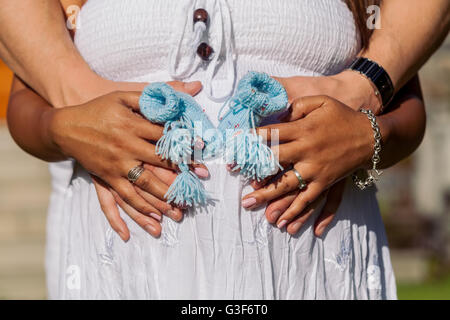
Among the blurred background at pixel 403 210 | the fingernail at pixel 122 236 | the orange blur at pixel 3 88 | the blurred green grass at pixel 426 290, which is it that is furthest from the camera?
the blurred green grass at pixel 426 290

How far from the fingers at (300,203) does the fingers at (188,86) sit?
25 centimetres

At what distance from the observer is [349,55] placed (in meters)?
1.25

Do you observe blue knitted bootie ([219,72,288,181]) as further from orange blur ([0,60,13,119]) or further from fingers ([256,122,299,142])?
orange blur ([0,60,13,119])

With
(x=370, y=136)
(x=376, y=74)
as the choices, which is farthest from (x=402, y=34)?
(x=370, y=136)

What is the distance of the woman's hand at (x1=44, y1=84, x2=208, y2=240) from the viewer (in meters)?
1.09


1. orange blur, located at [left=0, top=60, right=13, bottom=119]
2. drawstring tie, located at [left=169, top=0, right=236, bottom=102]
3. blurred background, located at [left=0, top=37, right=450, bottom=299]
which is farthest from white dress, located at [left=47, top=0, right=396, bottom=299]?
orange blur, located at [left=0, top=60, right=13, bottom=119]

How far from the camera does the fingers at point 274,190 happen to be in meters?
1.08

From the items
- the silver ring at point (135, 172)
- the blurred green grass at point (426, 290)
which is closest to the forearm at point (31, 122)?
the silver ring at point (135, 172)

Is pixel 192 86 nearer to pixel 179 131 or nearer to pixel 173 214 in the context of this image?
pixel 179 131

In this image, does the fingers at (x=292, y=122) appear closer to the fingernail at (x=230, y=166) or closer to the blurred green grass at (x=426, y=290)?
the fingernail at (x=230, y=166)

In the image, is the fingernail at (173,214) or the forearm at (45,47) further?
the forearm at (45,47)

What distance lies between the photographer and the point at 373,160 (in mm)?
1175

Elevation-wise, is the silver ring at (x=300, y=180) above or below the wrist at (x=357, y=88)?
below
